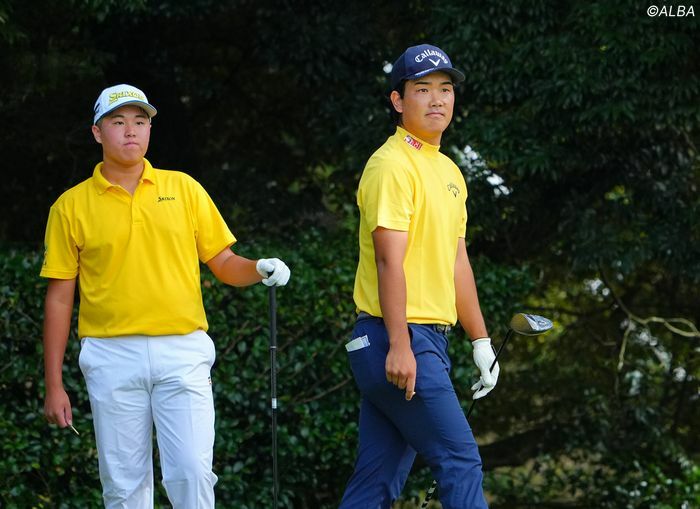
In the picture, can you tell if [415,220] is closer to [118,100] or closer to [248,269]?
[248,269]

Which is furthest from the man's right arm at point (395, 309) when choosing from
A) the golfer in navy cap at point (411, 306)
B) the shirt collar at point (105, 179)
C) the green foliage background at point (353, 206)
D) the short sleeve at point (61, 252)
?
the green foliage background at point (353, 206)

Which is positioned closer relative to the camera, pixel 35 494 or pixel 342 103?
pixel 35 494

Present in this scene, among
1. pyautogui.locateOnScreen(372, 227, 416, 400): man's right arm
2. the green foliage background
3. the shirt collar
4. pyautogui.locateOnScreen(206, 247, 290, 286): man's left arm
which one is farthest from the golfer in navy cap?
the green foliage background

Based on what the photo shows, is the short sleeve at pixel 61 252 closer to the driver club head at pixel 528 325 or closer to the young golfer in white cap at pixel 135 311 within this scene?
the young golfer in white cap at pixel 135 311

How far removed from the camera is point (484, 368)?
4.70 meters

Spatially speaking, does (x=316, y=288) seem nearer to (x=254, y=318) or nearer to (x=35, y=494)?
(x=254, y=318)

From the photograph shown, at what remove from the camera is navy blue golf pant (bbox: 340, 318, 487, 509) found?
14.0ft

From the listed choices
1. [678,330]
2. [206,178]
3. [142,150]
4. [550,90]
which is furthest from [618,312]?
[142,150]

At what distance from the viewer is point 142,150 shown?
15.5 feet

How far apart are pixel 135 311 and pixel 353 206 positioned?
463cm

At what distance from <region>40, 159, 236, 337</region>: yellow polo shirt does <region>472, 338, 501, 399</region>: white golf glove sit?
3.53ft

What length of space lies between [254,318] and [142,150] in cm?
227

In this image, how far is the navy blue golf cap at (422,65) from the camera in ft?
14.7

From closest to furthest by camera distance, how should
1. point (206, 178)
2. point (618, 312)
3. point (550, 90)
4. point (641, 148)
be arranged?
1. point (550, 90)
2. point (641, 148)
3. point (206, 178)
4. point (618, 312)
